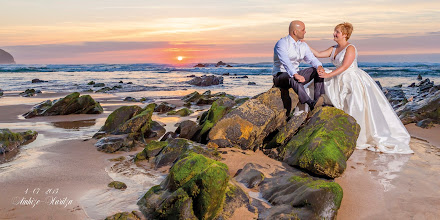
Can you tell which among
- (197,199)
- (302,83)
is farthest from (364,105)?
(197,199)

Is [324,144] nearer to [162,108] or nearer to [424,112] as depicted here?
[424,112]

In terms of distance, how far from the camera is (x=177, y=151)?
682 centimetres

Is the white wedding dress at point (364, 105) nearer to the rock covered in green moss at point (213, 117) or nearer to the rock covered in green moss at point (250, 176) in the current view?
the rock covered in green moss at point (213, 117)

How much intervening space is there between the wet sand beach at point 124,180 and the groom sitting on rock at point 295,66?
5.60 ft

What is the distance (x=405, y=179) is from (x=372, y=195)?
116cm

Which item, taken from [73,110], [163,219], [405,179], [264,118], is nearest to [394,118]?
[405,179]

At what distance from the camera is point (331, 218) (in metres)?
4.25

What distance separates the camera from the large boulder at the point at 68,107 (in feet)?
42.6

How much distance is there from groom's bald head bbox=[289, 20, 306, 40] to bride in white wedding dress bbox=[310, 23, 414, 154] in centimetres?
86

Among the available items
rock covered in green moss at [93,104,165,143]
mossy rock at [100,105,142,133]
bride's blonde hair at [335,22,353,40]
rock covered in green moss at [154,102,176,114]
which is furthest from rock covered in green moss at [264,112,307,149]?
rock covered in green moss at [154,102,176,114]

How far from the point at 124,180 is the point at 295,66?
15.8 feet

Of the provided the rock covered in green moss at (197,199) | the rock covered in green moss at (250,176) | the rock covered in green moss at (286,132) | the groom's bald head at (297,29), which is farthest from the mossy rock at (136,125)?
the rock covered in green moss at (197,199)

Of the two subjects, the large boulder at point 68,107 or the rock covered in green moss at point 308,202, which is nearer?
the rock covered in green moss at point 308,202

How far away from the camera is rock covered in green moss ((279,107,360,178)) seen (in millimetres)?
5688
